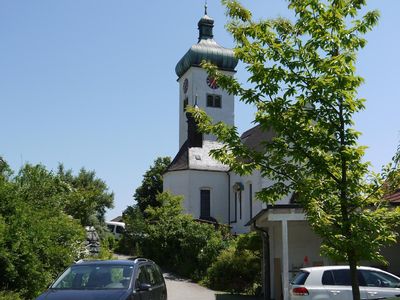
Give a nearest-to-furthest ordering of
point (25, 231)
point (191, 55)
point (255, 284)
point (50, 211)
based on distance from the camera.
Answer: point (25, 231) < point (50, 211) < point (255, 284) < point (191, 55)

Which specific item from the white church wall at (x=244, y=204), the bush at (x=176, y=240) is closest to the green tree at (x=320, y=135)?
the bush at (x=176, y=240)

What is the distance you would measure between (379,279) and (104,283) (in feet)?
22.7

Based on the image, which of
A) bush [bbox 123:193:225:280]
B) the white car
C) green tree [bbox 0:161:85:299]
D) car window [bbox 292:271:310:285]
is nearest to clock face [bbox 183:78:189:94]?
bush [bbox 123:193:225:280]

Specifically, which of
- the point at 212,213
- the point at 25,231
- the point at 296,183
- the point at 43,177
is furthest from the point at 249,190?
the point at 296,183

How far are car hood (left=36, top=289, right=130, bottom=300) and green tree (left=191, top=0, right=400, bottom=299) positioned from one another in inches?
130

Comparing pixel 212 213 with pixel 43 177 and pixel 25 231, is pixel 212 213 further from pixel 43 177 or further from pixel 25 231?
pixel 25 231

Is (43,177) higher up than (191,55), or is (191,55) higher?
(191,55)

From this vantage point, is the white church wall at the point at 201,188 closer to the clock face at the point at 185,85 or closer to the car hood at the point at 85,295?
the clock face at the point at 185,85

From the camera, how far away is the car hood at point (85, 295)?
941 centimetres

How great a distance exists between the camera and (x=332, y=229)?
7156 millimetres

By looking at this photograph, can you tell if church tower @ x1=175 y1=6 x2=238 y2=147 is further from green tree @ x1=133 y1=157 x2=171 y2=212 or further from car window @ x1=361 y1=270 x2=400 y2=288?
car window @ x1=361 y1=270 x2=400 y2=288

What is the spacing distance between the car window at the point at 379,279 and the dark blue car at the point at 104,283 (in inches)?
207

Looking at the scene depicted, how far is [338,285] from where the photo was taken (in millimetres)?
13492

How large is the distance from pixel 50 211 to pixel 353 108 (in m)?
12.8
